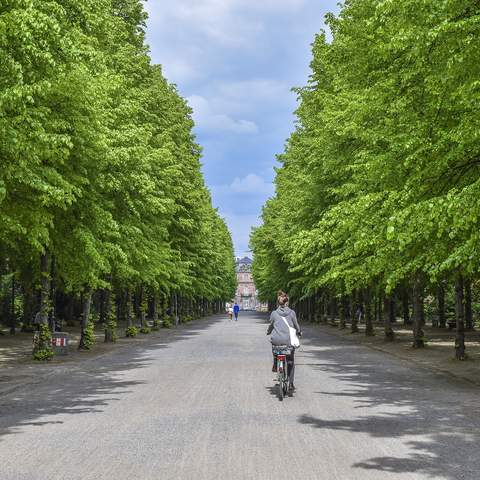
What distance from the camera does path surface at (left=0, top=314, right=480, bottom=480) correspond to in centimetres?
722

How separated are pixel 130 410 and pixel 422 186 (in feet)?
22.7

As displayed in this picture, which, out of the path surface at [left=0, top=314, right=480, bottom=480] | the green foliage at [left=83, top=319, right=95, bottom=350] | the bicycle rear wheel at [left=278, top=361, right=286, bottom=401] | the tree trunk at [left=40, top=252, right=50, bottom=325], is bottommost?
the path surface at [left=0, top=314, right=480, bottom=480]

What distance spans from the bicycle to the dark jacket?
13 centimetres

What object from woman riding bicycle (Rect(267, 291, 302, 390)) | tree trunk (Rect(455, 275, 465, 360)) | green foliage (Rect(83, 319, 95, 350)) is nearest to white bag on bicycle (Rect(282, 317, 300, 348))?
woman riding bicycle (Rect(267, 291, 302, 390))

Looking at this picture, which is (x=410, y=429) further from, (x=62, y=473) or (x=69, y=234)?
(x=69, y=234)

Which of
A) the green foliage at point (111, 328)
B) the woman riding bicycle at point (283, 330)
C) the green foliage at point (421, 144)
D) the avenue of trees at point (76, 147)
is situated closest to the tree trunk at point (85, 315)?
the avenue of trees at point (76, 147)

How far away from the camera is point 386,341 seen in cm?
3102

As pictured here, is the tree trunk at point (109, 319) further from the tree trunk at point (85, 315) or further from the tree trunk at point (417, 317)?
the tree trunk at point (417, 317)

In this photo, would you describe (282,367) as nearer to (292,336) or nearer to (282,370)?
(282,370)

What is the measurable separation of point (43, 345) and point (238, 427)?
1343cm

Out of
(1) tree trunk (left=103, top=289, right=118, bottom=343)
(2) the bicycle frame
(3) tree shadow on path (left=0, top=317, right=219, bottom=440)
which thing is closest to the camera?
(3) tree shadow on path (left=0, top=317, right=219, bottom=440)

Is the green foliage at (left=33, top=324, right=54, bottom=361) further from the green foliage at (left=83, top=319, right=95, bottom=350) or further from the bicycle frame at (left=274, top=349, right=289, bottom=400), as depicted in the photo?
the bicycle frame at (left=274, top=349, right=289, bottom=400)

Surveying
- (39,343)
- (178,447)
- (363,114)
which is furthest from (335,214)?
(39,343)

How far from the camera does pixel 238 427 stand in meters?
9.62
